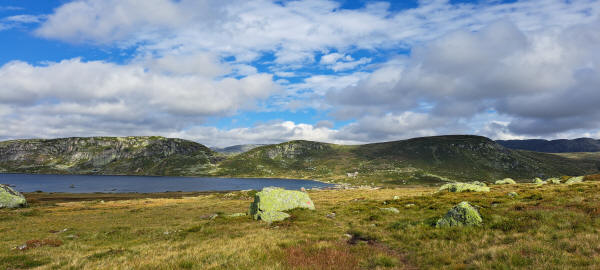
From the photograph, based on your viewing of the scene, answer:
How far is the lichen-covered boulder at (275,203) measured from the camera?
27.2 metres

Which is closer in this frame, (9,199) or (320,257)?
(320,257)

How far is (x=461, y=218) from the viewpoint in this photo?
1784 centimetres

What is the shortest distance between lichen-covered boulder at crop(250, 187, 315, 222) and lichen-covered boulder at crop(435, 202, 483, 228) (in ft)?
47.5

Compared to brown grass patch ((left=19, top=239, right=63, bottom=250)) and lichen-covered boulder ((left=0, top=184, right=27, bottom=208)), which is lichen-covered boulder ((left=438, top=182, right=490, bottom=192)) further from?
lichen-covered boulder ((left=0, top=184, right=27, bottom=208))

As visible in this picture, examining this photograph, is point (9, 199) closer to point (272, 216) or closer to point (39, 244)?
point (39, 244)

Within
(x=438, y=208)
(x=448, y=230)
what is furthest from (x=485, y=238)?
(x=438, y=208)

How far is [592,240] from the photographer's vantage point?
462 inches

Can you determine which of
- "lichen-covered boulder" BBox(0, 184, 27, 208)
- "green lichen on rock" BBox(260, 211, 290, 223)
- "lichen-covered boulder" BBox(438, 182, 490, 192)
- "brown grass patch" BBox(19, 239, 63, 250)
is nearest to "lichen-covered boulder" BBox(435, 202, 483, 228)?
"green lichen on rock" BBox(260, 211, 290, 223)

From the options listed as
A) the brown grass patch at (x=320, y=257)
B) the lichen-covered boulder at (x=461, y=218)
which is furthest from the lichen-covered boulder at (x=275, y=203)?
the lichen-covered boulder at (x=461, y=218)

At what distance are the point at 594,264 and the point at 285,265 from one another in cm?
1102

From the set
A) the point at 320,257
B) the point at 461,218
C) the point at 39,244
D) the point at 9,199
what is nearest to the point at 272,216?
the point at 320,257

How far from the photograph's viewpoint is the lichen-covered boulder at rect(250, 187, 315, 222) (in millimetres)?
27203

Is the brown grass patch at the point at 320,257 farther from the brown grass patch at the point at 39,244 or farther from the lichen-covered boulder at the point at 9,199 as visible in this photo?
the lichen-covered boulder at the point at 9,199

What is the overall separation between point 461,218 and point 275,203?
64.0 ft
